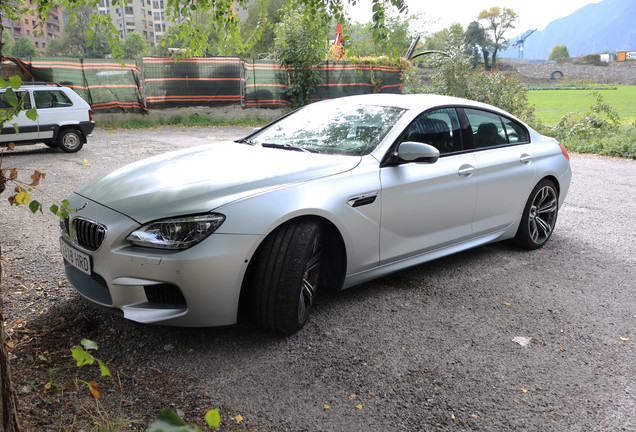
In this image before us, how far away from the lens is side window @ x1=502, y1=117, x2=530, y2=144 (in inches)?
198

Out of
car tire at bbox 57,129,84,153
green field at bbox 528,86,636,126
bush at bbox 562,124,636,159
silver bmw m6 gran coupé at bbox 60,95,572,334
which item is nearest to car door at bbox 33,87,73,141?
car tire at bbox 57,129,84,153

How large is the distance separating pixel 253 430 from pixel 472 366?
54.5 inches

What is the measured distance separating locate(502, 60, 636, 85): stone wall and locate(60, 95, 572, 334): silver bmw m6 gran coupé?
75.7 metres

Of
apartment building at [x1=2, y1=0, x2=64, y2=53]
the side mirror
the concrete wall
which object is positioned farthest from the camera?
apartment building at [x1=2, y1=0, x2=64, y2=53]

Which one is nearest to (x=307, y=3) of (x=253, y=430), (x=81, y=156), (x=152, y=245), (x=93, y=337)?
(x=152, y=245)

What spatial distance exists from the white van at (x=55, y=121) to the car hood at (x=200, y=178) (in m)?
9.00

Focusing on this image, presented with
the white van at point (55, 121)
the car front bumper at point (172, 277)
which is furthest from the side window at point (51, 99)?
the car front bumper at point (172, 277)

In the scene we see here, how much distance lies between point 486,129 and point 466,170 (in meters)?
0.67

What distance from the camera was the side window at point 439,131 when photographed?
4118 mm

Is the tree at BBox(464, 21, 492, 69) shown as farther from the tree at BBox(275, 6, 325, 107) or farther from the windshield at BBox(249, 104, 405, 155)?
the windshield at BBox(249, 104, 405, 155)

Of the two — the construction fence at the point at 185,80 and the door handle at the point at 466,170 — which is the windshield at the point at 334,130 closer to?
the door handle at the point at 466,170

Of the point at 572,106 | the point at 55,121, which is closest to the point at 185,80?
the point at 55,121

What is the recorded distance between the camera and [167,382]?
9.34 feet

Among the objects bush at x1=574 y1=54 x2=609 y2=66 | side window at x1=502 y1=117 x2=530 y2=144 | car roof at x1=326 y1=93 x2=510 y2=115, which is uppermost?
bush at x1=574 y1=54 x2=609 y2=66
